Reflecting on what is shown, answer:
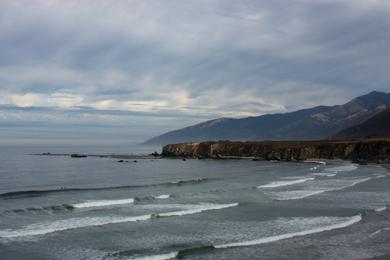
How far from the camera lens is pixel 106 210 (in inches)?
1293

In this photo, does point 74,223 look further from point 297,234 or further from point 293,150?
point 293,150

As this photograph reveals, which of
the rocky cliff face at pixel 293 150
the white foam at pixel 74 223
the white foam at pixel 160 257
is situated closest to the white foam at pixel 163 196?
the white foam at pixel 74 223

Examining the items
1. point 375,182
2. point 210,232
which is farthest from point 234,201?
point 375,182

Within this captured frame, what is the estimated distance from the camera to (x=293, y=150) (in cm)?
11131

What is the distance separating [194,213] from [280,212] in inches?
215

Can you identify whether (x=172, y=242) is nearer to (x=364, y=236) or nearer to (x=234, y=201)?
(x=364, y=236)

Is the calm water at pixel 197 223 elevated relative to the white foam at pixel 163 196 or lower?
lower

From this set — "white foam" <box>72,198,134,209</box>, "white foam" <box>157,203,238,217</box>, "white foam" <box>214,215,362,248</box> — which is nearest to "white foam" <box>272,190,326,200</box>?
"white foam" <box>157,203,238,217</box>

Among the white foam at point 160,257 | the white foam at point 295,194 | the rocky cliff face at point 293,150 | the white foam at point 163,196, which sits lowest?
the white foam at point 160,257

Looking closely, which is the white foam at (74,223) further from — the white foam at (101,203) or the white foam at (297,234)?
the white foam at (297,234)

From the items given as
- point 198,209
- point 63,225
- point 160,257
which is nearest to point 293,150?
point 198,209

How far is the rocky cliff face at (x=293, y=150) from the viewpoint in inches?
3912

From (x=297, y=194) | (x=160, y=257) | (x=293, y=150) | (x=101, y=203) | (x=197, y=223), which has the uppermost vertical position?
(x=293, y=150)

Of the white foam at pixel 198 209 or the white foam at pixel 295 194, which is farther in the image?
the white foam at pixel 295 194
